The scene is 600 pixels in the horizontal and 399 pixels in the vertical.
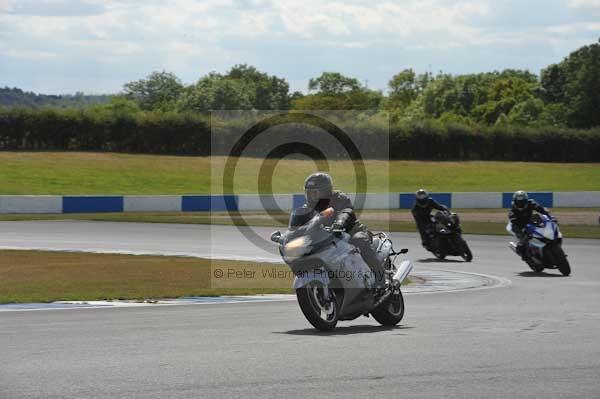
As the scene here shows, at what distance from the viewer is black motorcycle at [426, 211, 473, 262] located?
22.8 metres

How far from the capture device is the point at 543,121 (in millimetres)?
103250

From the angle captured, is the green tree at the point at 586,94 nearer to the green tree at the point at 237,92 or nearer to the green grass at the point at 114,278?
the green tree at the point at 237,92

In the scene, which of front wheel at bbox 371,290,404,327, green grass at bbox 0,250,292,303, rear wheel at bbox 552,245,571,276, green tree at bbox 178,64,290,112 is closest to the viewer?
front wheel at bbox 371,290,404,327

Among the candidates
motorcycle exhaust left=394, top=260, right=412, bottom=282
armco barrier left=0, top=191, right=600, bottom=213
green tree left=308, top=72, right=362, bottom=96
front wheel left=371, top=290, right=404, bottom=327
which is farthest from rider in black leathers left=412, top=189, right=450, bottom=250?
green tree left=308, top=72, right=362, bottom=96

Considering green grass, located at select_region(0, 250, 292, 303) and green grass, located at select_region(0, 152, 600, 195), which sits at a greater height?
green grass, located at select_region(0, 152, 600, 195)

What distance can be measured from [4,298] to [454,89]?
5417 inches

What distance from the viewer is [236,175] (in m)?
58.8

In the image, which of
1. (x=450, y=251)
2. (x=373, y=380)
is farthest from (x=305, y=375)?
(x=450, y=251)

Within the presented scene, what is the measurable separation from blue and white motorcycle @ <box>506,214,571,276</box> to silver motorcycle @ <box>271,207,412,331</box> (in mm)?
8825

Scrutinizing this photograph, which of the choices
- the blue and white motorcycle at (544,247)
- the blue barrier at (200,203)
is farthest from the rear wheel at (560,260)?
the blue barrier at (200,203)

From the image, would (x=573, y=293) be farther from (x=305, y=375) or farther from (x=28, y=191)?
(x=28, y=191)

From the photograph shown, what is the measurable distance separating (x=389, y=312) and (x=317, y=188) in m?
1.69

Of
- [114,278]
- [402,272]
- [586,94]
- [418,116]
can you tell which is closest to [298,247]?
[402,272]

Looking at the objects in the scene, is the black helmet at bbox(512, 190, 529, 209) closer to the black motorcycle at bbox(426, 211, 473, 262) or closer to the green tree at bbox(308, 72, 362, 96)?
the black motorcycle at bbox(426, 211, 473, 262)
